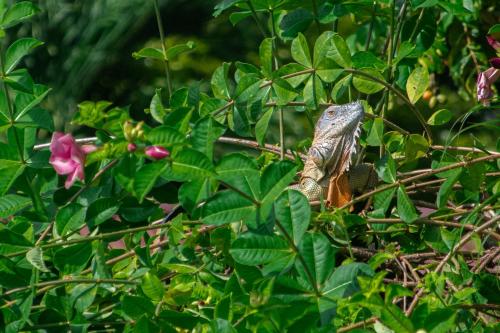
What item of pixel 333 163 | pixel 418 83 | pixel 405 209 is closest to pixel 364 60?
pixel 418 83

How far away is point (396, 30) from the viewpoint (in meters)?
2.04

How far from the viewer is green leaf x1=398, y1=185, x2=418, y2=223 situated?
155 centimetres

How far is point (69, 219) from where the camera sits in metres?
1.48

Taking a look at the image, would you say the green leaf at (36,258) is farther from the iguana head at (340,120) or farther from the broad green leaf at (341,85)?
the iguana head at (340,120)

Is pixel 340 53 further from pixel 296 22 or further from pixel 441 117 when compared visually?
pixel 296 22

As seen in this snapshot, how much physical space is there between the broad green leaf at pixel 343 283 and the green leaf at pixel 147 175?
0.80 ft

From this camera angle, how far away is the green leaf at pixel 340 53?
1.68 meters

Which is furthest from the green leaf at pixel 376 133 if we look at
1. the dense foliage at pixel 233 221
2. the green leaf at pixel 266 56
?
the green leaf at pixel 266 56

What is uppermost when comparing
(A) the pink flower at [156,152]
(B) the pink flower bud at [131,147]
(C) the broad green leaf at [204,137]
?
(B) the pink flower bud at [131,147]

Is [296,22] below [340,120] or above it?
above

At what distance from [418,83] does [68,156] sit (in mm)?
842

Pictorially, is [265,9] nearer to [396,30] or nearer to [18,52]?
[396,30]

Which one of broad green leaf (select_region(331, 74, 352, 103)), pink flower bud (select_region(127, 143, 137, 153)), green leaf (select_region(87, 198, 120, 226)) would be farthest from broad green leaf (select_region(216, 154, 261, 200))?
broad green leaf (select_region(331, 74, 352, 103))

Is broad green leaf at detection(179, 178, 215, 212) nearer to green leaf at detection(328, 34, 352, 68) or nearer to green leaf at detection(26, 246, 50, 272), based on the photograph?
green leaf at detection(26, 246, 50, 272)
